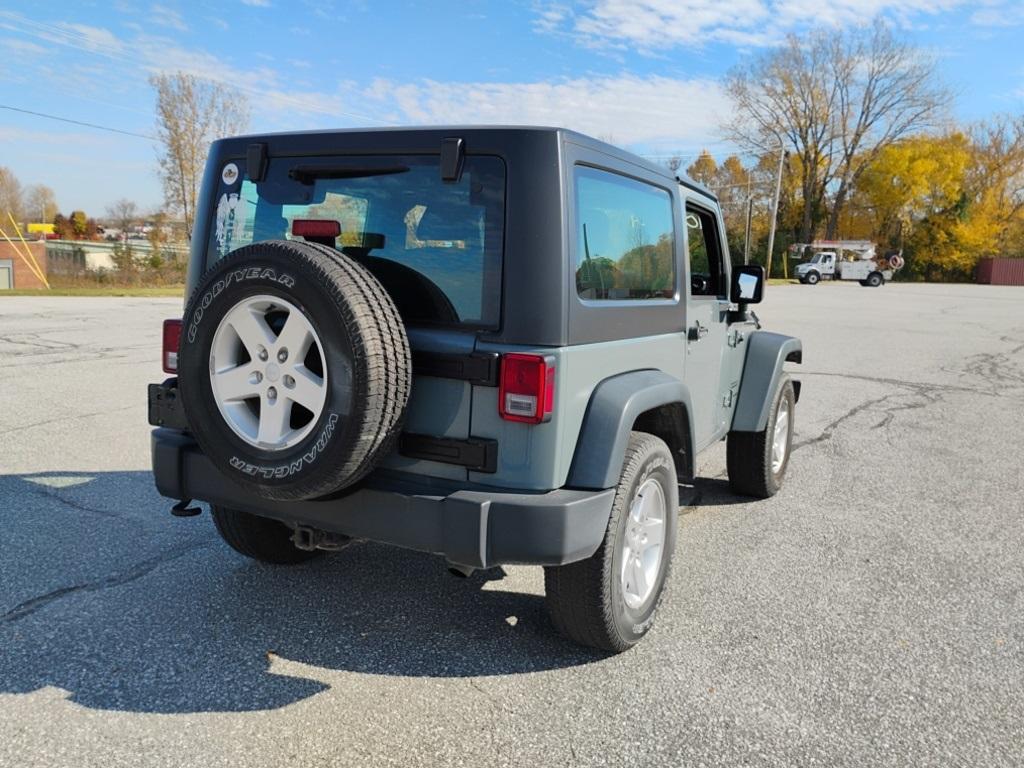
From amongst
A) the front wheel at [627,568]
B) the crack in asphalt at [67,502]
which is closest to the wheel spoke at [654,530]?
the front wheel at [627,568]

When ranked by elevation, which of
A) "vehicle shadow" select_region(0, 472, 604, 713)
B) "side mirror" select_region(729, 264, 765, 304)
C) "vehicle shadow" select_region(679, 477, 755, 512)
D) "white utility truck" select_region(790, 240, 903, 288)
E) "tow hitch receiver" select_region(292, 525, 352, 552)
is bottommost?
"vehicle shadow" select_region(0, 472, 604, 713)

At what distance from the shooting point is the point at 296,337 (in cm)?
255

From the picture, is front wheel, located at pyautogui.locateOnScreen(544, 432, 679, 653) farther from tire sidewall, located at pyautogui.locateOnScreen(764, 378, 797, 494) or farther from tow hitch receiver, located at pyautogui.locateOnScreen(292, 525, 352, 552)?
tire sidewall, located at pyautogui.locateOnScreen(764, 378, 797, 494)

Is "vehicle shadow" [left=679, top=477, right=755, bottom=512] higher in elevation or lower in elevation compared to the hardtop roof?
lower

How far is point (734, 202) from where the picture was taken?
61.5 meters

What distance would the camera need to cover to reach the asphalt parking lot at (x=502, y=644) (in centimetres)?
252

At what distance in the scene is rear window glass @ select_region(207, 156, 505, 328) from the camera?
8.93 feet

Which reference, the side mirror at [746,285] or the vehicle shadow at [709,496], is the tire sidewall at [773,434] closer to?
the vehicle shadow at [709,496]

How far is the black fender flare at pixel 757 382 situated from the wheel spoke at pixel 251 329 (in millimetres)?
3121

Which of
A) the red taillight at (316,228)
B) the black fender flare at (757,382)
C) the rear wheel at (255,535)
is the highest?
the red taillight at (316,228)

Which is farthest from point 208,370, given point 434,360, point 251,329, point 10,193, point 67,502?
point 10,193

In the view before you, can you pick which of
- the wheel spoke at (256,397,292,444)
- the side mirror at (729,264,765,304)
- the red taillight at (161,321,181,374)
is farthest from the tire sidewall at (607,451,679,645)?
the red taillight at (161,321,181,374)

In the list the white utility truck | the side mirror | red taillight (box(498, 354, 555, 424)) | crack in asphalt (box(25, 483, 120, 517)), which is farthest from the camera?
the white utility truck

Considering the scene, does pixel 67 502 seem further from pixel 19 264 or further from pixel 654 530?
pixel 19 264
